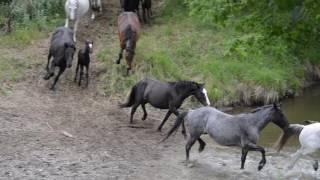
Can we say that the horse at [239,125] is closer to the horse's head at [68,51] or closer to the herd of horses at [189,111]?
the herd of horses at [189,111]

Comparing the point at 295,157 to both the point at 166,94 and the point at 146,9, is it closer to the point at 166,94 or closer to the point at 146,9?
the point at 166,94

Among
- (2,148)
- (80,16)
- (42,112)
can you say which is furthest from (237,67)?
(2,148)

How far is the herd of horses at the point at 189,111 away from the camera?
34.0ft

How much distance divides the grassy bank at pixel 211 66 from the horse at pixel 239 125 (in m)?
3.38

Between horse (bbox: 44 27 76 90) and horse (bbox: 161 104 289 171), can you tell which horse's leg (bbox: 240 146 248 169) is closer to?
horse (bbox: 161 104 289 171)

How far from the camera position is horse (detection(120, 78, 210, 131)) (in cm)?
1234

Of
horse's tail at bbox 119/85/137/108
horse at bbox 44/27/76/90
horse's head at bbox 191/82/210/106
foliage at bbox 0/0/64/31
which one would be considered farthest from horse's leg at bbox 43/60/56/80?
foliage at bbox 0/0/64/31

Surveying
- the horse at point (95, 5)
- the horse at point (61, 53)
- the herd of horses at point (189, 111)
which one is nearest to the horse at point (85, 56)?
the herd of horses at point (189, 111)

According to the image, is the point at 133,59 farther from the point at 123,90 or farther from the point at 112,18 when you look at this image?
the point at 112,18

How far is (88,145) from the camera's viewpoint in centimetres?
→ 1120

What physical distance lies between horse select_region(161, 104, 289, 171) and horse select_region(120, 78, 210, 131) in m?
1.48

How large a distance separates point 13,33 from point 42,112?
17.0 feet

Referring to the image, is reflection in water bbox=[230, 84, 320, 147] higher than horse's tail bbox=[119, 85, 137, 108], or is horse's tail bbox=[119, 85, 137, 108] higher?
horse's tail bbox=[119, 85, 137, 108]

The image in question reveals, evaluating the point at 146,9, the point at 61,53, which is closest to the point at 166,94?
the point at 61,53
